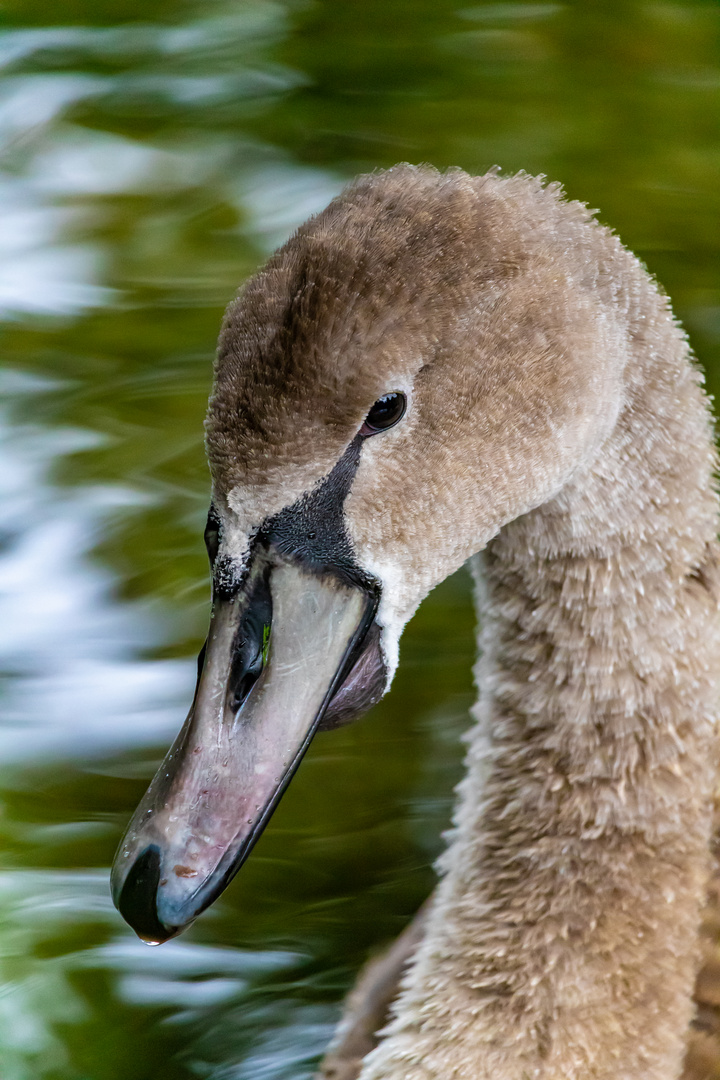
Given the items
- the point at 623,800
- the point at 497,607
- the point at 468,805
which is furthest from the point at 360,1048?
the point at 497,607

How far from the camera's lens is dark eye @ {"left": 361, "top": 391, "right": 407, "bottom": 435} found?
2.38 m

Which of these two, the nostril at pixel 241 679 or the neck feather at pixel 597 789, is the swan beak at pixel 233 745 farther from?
the neck feather at pixel 597 789

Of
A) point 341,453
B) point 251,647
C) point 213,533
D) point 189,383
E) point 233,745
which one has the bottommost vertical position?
point 189,383

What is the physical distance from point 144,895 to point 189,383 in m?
3.04

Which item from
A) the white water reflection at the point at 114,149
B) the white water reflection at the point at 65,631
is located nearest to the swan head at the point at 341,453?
the white water reflection at the point at 65,631

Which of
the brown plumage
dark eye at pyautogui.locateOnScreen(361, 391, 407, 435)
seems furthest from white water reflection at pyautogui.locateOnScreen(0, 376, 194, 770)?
dark eye at pyautogui.locateOnScreen(361, 391, 407, 435)

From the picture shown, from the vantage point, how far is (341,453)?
2357mm

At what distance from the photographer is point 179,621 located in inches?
177

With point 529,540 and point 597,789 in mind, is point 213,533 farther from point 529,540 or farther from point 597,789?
point 597,789

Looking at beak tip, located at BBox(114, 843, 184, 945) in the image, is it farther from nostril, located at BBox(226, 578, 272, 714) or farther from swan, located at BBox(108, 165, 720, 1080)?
nostril, located at BBox(226, 578, 272, 714)

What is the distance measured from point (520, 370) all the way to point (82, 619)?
240cm

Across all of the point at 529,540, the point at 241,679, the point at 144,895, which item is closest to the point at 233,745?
the point at 241,679

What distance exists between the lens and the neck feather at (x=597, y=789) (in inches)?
111

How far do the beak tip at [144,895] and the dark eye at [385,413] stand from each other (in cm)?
79
